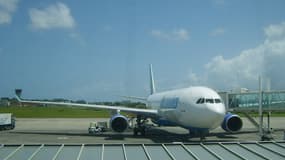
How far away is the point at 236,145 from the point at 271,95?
1882 cm

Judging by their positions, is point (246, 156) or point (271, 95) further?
point (271, 95)

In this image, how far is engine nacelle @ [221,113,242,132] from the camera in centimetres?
2730

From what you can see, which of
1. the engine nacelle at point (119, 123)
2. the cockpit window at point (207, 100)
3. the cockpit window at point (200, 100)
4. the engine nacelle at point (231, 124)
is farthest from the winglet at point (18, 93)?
the cockpit window at point (207, 100)

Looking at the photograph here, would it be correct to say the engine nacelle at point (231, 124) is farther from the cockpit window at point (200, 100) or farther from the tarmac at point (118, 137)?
the cockpit window at point (200, 100)

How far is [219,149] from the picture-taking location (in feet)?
32.9

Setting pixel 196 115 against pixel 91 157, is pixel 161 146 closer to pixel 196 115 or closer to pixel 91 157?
pixel 91 157

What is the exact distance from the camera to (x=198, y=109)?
891 inches

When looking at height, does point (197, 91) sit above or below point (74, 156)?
above

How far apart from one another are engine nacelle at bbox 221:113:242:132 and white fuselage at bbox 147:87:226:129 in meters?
3.51

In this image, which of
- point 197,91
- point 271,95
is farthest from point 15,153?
point 271,95

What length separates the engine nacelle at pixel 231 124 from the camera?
27297 mm

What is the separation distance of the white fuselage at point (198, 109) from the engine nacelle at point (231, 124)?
138 inches

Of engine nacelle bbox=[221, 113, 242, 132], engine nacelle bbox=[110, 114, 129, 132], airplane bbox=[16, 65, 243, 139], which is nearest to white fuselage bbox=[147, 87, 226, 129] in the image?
airplane bbox=[16, 65, 243, 139]

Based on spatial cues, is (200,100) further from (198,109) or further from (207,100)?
(198,109)
